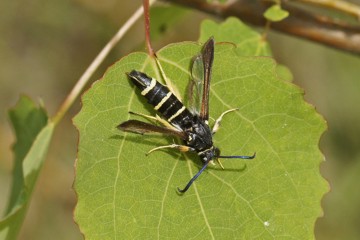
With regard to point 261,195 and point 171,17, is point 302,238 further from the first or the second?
point 171,17

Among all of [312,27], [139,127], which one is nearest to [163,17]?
[312,27]

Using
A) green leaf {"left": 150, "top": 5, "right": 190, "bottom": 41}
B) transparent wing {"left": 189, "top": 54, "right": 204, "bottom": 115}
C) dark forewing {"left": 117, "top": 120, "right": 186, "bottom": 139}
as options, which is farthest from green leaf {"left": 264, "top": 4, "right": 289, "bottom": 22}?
green leaf {"left": 150, "top": 5, "right": 190, "bottom": 41}

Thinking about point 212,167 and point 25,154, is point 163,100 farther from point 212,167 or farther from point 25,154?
point 25,154

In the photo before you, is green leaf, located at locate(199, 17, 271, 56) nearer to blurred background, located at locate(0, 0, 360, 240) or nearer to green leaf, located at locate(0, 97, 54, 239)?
green leaf, located at locate(0, 97, 54, 239)

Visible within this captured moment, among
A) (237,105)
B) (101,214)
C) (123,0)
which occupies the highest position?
(237,105)

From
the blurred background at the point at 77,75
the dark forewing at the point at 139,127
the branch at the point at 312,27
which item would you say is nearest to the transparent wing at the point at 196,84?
the dark forewing at the point at 139,127

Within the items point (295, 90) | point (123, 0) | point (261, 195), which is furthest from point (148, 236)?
point (123, 0)
